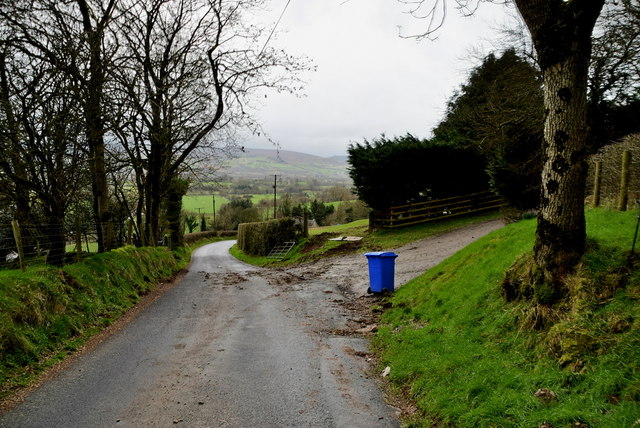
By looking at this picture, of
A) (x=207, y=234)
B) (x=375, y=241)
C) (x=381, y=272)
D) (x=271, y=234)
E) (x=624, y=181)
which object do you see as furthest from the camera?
(x=207, y=234)

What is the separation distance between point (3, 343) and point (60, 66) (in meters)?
6.81

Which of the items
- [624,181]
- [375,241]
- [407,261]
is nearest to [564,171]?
[624,181]

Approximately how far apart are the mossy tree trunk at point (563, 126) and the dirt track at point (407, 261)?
6.75 meters

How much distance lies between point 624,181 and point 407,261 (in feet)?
29.3

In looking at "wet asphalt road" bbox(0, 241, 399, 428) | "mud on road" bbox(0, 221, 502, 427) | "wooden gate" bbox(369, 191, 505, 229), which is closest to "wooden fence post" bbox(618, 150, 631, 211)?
"mud on road" bbox(0, 221, 502, 427)

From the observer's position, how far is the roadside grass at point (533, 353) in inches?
143

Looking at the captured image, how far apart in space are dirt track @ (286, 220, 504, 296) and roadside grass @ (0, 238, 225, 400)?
22.4 feet

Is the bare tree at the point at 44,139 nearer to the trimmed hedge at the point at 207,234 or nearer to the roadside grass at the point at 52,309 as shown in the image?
the roadside grass at the point at 52,309

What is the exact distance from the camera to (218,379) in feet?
18.9

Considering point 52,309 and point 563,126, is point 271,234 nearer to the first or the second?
point 52,309

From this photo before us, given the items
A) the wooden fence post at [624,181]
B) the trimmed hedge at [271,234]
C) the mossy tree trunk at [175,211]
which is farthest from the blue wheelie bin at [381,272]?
the mossy tree trunk at [175,211]

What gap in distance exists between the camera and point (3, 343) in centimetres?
599

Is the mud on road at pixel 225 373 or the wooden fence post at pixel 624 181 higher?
the wooden fence post at pixel 624 181

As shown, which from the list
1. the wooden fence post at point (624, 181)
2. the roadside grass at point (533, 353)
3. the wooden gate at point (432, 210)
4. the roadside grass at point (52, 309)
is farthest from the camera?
the wooden gate at point (432, 210)
